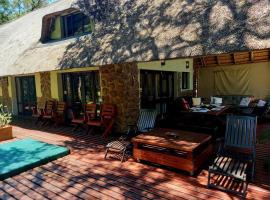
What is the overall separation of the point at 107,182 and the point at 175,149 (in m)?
1.51

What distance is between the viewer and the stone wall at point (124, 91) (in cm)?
800

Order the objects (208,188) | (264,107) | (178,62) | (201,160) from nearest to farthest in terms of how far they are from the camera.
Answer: (208,188), (201,160), (264,107), (178,62)

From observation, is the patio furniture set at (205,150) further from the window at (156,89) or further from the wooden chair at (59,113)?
the wooden chair at (59,113)

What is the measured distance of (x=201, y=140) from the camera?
5.28 metres

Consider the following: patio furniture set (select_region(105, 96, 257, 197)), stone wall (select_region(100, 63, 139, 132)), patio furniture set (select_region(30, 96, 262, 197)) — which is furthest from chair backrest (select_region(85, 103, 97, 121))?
patio furniture set (select_region(105, 96, 257, 197))

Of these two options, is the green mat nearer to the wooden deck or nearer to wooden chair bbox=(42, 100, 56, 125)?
the wooden deck

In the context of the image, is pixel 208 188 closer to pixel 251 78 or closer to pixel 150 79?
pixel 150 79

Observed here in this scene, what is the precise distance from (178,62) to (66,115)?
18.9 feet

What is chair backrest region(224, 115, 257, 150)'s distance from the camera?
4.99m

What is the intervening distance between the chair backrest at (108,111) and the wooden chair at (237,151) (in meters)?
3.78

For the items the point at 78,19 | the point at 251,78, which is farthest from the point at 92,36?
the point at 251,78

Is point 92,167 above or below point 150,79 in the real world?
below

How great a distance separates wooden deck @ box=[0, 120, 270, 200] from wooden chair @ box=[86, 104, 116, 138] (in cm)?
188

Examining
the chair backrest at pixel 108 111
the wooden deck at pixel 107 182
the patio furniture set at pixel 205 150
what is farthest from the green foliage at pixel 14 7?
the patio furniture set at pixel 205 150
